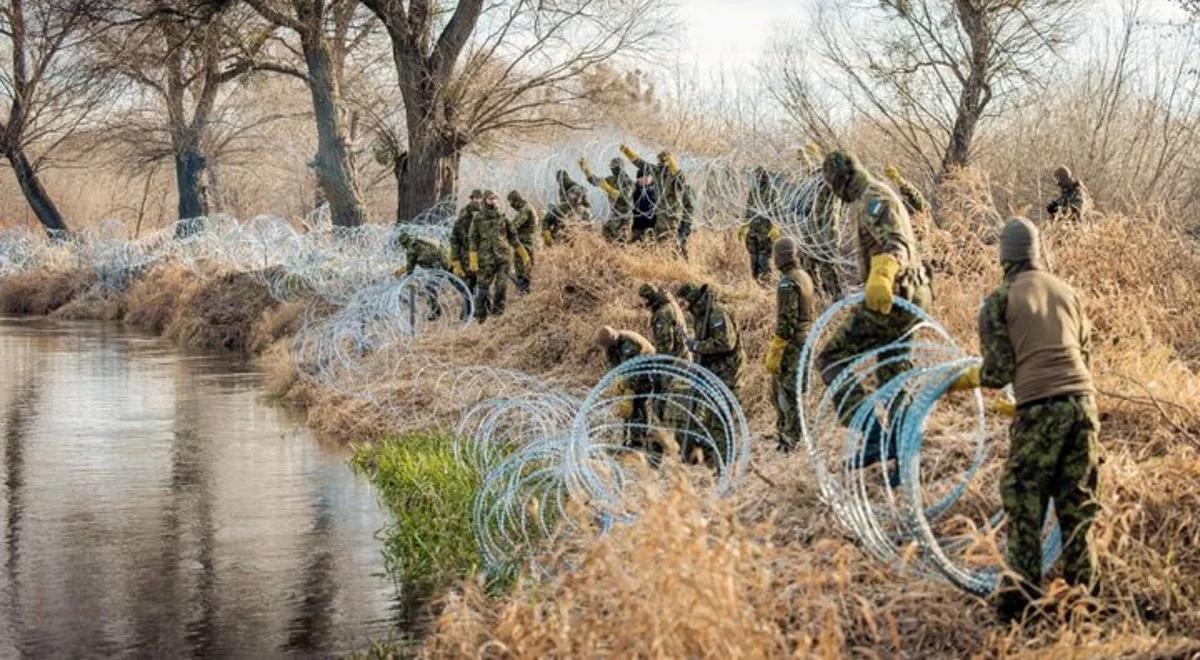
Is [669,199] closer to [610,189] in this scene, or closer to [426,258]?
[610,189]

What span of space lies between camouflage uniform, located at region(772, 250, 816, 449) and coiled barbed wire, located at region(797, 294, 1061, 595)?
139 cm

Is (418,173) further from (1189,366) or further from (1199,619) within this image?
(1199,619)

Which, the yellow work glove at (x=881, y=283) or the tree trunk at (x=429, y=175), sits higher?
the tree trunk at (x=429, y=175)

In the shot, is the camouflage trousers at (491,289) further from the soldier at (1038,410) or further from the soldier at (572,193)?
the soldier at (1038,410)

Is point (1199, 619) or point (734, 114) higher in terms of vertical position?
point (734, 114)

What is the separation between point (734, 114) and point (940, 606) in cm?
3200

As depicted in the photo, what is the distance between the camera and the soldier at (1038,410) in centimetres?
654

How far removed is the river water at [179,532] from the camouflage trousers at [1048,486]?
3.75 metres

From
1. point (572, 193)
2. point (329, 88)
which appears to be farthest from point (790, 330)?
point (329, 88)

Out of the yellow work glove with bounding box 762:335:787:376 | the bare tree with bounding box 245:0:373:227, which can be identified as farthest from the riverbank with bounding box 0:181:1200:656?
the bare tree with bounding box 245:0:373:227

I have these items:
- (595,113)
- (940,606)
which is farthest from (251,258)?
(940,606)

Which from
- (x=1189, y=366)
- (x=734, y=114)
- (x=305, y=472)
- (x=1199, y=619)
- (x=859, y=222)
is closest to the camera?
(x=1199, y=619)

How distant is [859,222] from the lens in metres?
8.64

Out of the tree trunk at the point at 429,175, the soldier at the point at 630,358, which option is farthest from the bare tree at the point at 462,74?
the soldier at the point at 630,358
